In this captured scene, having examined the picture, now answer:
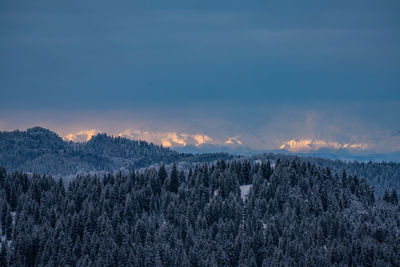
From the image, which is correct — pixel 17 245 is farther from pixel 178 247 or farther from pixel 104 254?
pixel 178 247

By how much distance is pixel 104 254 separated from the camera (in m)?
194

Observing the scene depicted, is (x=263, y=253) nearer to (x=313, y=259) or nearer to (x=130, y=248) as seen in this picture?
(x=313, y=259)

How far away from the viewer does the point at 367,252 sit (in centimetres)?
19025

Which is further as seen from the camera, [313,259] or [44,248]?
[44,248]

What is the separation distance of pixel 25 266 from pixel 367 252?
9439 centimetres

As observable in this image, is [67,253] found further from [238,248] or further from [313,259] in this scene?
[313,259]

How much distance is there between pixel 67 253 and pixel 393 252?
298ft

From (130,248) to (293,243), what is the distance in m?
45.4

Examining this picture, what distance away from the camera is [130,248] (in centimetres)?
19525

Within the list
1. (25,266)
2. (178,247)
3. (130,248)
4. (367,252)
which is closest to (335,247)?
(367,252)

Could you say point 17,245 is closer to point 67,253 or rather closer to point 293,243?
point 67,253

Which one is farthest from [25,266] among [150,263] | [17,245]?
[150,263]

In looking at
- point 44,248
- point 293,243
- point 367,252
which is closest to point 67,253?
point 44,248

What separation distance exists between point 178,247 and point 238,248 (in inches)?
667
